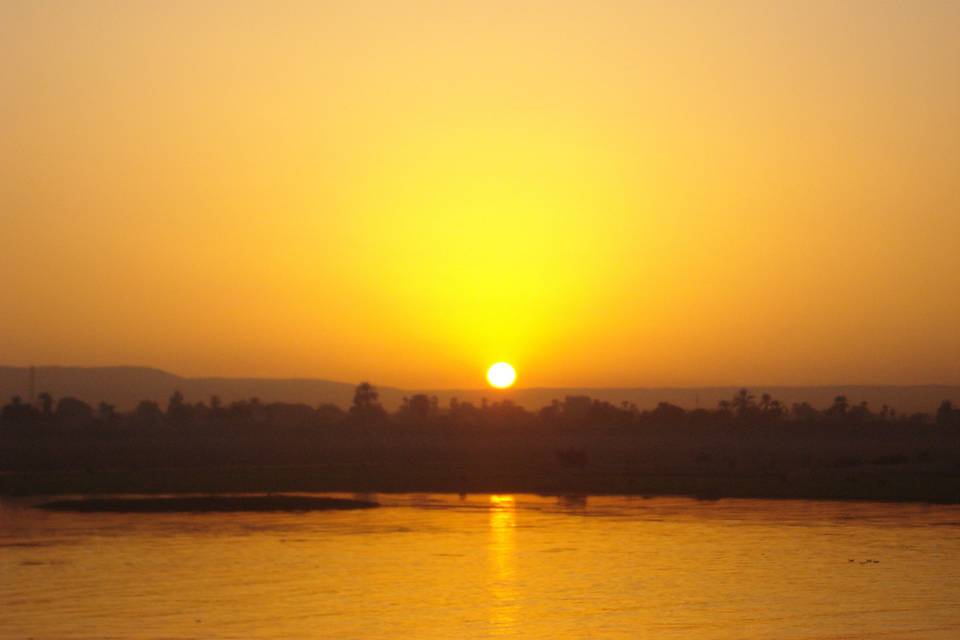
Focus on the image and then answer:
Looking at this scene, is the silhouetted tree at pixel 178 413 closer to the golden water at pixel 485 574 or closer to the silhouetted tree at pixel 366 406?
the silhouetted tree at pixel 366 406

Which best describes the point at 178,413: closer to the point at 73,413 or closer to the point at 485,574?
the point at 73,413

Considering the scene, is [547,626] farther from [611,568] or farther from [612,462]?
[612,462]

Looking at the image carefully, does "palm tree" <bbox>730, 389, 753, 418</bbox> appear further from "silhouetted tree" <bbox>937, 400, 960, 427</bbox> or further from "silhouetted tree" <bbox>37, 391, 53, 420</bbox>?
"silhouetted tree" <bbox>37, 391, 53, 420</bbox>

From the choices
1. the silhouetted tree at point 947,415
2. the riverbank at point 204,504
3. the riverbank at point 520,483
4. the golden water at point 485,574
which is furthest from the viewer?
the silhouetted tree at point 947,415

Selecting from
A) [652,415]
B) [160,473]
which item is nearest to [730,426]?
[652,415]

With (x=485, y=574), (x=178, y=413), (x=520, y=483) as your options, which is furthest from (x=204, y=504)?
(x=178, y=413)

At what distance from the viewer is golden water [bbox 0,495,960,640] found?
75.8 feet

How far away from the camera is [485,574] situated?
2903cm

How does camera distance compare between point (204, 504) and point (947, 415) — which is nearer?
point (204, 504)

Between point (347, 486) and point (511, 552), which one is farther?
point (347, 486)

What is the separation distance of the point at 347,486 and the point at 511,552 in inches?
946

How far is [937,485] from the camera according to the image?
5194 cm

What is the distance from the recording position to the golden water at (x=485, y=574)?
75.8 ft

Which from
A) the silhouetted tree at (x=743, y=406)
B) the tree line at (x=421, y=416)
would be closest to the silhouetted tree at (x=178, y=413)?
the tree line at (x=421, y=416)
